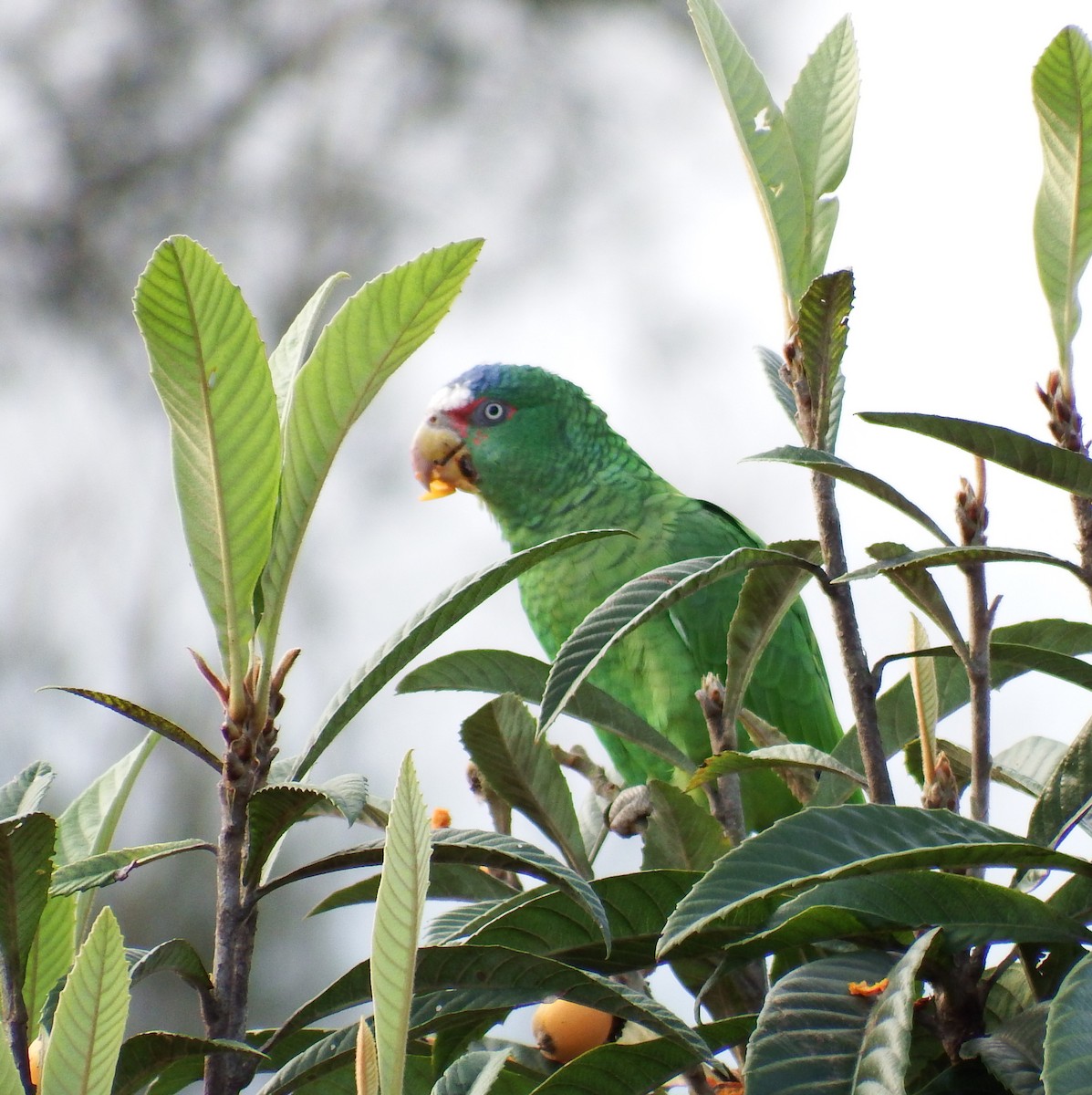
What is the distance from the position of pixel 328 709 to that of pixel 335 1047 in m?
0.11

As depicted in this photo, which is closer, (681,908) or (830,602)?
(681,908)

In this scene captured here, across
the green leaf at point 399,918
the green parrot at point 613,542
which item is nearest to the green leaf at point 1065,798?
the green leaf at point 399,918

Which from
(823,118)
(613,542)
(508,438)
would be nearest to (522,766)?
(823,118)

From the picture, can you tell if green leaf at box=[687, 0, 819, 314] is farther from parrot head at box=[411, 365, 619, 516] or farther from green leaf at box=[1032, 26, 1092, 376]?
parrot head at box=[411, 365, 619, 516]

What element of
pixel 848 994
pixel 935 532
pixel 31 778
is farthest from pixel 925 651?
pixel 31 778

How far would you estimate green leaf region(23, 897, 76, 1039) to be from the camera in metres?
0.45

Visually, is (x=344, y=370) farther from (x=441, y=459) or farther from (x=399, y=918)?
(x=441, y=459)

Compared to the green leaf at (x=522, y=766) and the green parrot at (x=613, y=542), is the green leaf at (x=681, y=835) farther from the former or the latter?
the green parrot at (x=613, y=542)

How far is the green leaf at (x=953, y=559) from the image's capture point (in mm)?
413

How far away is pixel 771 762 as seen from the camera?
0.48 meters

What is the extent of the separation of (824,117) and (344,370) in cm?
25

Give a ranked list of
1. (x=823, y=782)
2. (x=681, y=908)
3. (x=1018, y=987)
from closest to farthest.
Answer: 1. (x=681, y=908)
2. (x=1018, y=987)
3. (x=823, y=782)

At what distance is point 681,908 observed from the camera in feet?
1.07

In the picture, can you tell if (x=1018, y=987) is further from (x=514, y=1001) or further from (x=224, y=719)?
(x=224, y=719)
